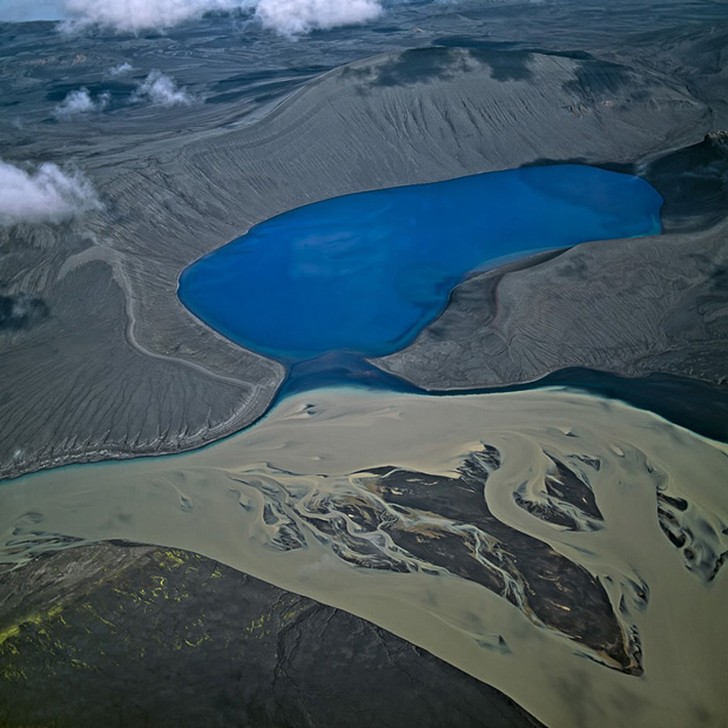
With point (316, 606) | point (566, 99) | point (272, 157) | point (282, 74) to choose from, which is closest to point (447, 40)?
point (282, 74)

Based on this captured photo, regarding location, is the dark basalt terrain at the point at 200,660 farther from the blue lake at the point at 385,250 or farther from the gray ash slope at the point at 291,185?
the blue lake at the point at 385,250

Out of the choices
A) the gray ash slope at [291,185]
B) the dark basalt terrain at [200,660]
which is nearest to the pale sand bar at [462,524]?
the dark basalt terrain at [200,660]

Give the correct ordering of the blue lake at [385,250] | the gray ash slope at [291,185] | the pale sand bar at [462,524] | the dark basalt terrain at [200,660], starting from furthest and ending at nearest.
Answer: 1. the blue lake at [385,250]
2. the gray ash slope at [291,185]
3. the pale sand bar at [462,524]
4. the dark basalt terrain at [200,660]

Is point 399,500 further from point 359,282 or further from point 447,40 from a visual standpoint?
point 447,40

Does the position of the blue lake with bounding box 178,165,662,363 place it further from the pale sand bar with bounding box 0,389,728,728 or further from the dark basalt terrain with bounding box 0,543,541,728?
the dark basalt terrain with bounding box 0,543,541,728

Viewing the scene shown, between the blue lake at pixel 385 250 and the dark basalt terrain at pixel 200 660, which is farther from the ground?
the blue lake at pixel 385 250

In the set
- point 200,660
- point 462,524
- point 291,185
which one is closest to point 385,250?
point 291,185
